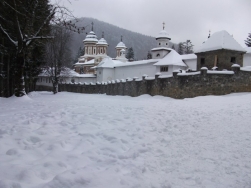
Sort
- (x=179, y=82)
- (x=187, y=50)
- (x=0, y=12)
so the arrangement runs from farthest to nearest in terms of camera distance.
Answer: (x=187, y=50), (x=179, y=82), (x=0, y=12)

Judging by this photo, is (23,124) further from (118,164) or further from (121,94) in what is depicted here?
(121,94)

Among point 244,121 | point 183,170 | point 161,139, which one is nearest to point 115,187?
point 183,170

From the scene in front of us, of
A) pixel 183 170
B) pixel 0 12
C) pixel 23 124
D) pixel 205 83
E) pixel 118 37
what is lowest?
pixel 183 170

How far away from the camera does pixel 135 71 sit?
156 feet

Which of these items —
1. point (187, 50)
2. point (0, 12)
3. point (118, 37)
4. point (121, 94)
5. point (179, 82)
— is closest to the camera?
point (0, 12)

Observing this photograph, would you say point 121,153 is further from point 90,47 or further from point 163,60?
point 90,47

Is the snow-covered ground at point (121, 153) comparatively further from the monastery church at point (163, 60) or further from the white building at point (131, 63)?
the white building at point (131, 63)

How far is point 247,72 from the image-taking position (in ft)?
56.3

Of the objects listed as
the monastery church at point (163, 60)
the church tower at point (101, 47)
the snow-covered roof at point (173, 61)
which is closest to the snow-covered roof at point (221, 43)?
the monastery church at point (163, 60)

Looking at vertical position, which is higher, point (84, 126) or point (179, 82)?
point (179, 82)

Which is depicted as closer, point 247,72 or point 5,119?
point 5,119

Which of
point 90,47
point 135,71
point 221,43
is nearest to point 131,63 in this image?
point 135,71

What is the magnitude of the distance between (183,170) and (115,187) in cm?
135

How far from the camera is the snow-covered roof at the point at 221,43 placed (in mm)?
27017
